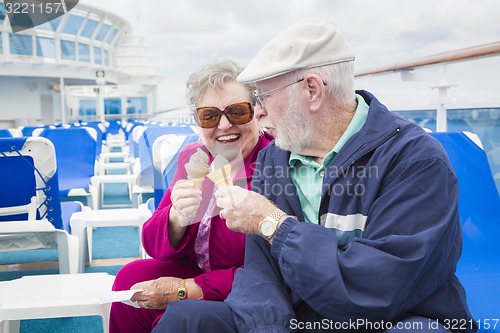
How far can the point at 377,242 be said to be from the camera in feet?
3.34

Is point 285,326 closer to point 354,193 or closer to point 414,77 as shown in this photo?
point 354,193

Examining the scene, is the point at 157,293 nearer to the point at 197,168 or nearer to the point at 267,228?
the point at 197,168

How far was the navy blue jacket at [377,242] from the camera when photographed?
1.00 m

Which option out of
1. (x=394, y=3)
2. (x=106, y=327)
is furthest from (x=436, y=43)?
(x=106, y=327)

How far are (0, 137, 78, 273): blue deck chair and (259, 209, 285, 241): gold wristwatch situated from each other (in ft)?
4.85

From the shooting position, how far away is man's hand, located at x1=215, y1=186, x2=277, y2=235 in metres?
1.18

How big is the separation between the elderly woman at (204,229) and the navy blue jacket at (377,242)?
0.41 m

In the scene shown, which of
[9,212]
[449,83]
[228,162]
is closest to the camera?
[228,162]

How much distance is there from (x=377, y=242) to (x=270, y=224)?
0.28 m

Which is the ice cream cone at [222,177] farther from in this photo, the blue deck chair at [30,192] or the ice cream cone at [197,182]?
the blue deck chair at [30,192]

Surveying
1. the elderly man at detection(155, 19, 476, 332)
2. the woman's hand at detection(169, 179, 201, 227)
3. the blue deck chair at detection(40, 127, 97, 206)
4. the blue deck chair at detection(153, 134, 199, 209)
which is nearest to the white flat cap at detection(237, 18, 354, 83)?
the elderly man at detection(155, 19, 476, 332)

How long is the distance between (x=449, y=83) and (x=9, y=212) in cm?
257

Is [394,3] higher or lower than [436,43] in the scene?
higher

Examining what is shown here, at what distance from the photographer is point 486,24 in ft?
11.4
